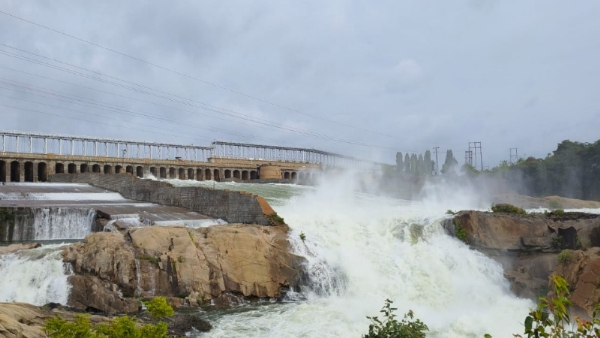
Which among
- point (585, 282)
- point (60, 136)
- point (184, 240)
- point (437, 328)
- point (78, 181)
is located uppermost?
point (60, 136)

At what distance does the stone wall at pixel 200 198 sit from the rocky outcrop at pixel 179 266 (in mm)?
2707

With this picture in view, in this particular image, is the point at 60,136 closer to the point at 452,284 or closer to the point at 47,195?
the point at 47,195

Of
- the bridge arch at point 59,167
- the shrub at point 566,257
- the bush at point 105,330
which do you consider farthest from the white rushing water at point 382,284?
the bridge arch at point 59,167

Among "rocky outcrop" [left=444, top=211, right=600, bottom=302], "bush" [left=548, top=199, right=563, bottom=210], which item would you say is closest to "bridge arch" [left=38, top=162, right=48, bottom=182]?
"rocky outcrop" [left=444, top=211, right=600, bottom=302]

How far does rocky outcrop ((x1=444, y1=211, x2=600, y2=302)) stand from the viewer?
55.4 ft

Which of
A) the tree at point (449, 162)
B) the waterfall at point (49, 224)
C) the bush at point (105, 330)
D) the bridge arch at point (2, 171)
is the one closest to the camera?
the bush at point (105, 330)

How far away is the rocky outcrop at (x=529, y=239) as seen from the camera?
16.9m

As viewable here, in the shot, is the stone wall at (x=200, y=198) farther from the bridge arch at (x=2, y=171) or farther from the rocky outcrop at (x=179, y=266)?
the bridge arch at (x=2, y=171)

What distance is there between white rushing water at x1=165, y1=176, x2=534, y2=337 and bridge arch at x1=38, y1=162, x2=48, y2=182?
35673 millimetres

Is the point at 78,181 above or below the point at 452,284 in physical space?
above

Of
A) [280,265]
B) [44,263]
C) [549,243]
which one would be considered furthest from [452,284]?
[44,263]

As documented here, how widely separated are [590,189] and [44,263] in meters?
47.2

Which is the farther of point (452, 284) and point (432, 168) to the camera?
point (432, 168)

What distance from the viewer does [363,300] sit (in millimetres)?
16219
